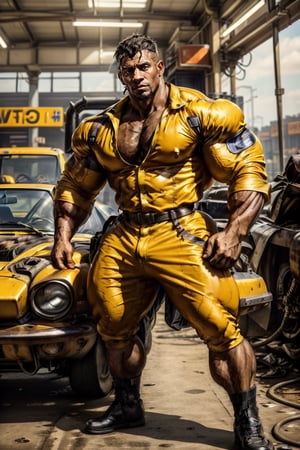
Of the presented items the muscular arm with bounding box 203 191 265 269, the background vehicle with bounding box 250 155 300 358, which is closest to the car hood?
the muscular arm with bounding box 203 191 265 269

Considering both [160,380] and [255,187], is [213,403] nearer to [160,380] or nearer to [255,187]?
[160,380]

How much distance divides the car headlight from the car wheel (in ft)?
1.52

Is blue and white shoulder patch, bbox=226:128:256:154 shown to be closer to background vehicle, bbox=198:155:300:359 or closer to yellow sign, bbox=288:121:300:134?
background vehicle, bbox=198:155:300:359

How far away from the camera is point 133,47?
11.5ft

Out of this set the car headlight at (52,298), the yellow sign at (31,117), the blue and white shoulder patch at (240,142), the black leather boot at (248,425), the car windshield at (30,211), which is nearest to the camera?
the black leather boot at (248,425)

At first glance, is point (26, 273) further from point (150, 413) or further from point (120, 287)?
point (150, 413)

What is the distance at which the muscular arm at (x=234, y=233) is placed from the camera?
3301 mm

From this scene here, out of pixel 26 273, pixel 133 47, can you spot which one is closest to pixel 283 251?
pixel 26 273

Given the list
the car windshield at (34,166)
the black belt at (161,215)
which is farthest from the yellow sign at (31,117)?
the black belt at (161,215)

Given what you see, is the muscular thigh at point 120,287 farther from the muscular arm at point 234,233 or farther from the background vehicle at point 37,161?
the background vehicle at point 37,161

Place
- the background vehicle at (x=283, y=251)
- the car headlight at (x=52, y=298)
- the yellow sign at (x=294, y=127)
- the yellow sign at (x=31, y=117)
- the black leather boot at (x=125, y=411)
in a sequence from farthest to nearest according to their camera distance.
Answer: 1. the yellow sign at (x=294, y=127)
2. the yellow sign at (x=31, y=117)
3. the background vehicle at (x=283, y=251)
4. the car headlight at (x=52, y=298)
5. the black leather boot at (x=125, y=411)

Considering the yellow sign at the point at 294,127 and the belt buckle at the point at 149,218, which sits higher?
the yellow sign at the point at 294,127

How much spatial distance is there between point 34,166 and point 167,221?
4.63 metres

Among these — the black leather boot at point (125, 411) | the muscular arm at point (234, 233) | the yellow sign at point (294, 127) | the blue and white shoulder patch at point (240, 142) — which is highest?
the yellow sign at point (294, 127)
